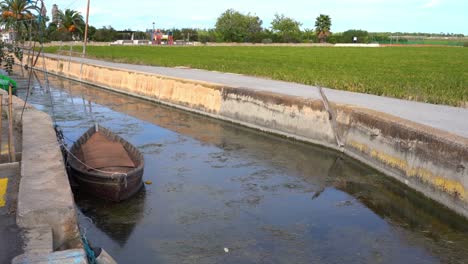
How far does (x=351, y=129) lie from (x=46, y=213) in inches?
379

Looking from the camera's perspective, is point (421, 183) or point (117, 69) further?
point (117, 69)

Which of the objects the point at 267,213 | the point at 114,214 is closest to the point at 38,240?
the point at 114,214

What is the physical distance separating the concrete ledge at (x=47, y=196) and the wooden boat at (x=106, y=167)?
0.70m

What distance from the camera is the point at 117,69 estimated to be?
30.1m

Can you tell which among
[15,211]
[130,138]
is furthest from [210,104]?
[15,211]

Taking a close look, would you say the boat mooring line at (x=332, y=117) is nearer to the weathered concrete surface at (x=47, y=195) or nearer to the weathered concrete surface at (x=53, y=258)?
the weathered concrete surface at (x=47, y=195)

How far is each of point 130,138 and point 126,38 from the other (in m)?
104

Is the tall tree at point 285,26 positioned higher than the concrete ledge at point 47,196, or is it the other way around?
the tall tree at point 285,26

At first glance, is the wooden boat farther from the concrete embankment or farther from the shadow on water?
the concrete embankment

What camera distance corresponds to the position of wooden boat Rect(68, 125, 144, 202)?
9.35 meters

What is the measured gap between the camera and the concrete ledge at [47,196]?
20.1ft

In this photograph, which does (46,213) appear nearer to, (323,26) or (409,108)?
(409,108)

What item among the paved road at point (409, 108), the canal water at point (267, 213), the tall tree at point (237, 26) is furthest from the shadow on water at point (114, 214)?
the tall tree at point (237, 26)

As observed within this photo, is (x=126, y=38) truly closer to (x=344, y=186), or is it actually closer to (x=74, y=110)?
(x=74, y=110)
